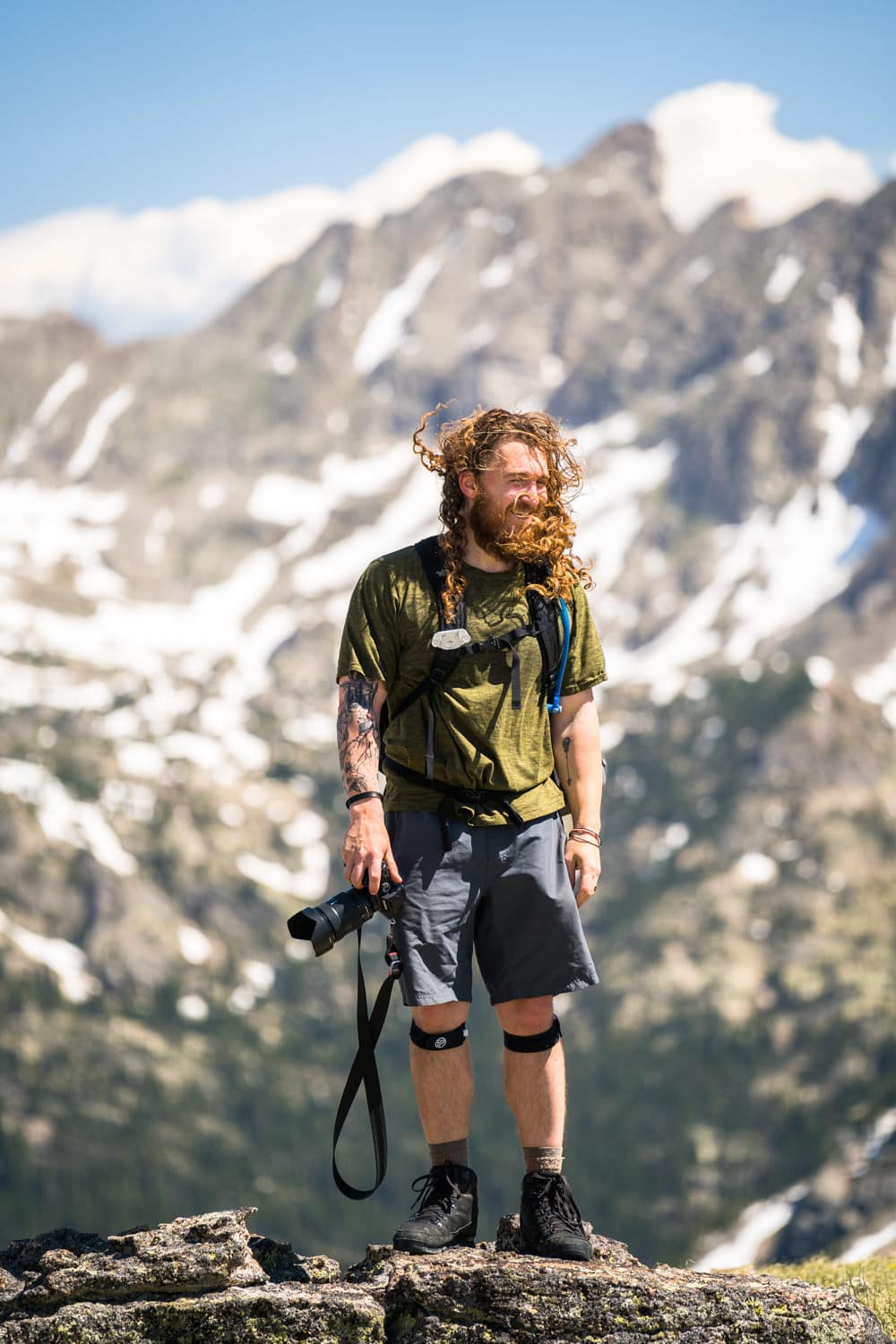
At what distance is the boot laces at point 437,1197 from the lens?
10016 millimetres

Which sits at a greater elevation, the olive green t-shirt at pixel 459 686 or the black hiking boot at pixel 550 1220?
the olive green t-shirt at pixel 459 686

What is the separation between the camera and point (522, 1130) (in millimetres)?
10094

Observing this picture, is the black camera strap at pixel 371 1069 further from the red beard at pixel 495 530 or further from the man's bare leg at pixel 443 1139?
the red beard at pixel 495 530

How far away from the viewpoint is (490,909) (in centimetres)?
980

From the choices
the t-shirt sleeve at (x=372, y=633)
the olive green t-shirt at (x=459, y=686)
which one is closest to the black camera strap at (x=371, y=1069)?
the olive green t-shirt at (x=459, y=686)

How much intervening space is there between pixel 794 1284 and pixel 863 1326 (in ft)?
1.65

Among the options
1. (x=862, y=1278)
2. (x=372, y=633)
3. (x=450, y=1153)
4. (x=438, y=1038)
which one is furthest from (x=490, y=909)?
(x=862, y=1278)

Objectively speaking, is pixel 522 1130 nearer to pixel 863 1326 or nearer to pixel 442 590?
pixel 863 1326

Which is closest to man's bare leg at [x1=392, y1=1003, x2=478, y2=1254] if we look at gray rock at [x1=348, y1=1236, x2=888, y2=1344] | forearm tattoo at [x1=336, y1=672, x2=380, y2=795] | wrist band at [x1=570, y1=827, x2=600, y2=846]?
gray rock at [x1=348, y1=1236, x2=888, y2=1344]

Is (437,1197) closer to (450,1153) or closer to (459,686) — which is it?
(450,1153)

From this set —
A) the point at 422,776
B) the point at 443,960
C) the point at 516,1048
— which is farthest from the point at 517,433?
the point at 516,1048

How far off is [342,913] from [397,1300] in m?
2.53

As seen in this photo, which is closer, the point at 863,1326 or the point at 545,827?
the point at 863,1326

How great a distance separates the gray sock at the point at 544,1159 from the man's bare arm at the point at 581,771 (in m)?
1.71
